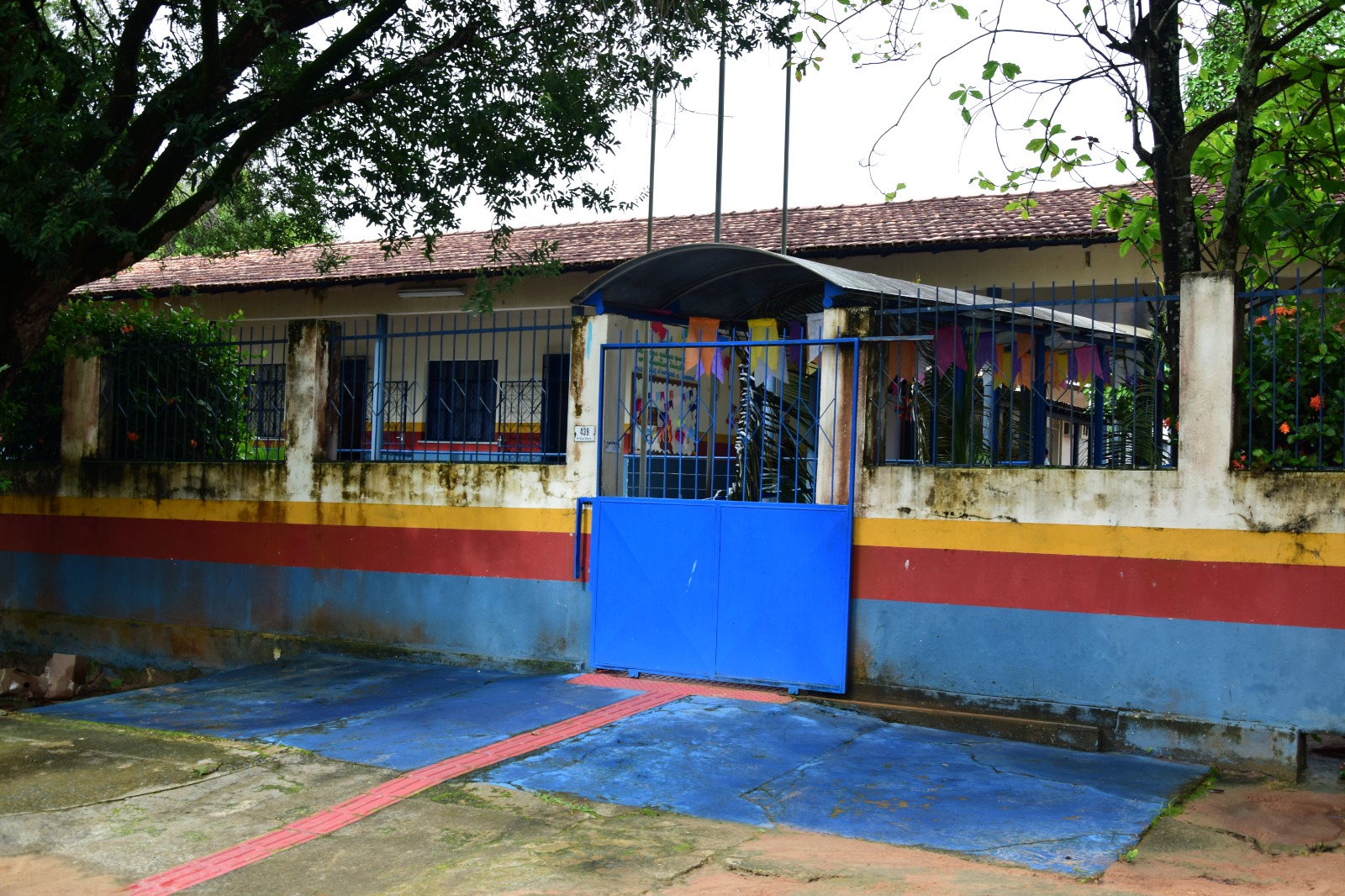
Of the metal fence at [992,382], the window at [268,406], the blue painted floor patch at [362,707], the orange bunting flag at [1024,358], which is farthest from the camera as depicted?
the window at [268,406]

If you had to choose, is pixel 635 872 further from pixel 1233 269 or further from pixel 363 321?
pixel 363 321

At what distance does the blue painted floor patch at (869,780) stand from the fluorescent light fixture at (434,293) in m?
10.0

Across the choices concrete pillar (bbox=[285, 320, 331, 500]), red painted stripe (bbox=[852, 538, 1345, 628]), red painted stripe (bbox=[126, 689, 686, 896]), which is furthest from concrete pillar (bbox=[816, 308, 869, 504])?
concrete pillar (bbox=[285, 320, 331, 500])

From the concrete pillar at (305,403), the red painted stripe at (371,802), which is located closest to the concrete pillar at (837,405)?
the red painted stripe at (371,802)

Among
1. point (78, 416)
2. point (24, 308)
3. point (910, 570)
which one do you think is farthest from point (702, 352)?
point (78, 416)

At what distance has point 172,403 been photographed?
10359 mm

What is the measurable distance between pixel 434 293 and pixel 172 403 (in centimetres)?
616

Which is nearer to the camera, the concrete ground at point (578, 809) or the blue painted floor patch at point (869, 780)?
the concrete ground at point (578, 809)

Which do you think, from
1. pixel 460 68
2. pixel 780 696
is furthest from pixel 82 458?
pixel 780 696

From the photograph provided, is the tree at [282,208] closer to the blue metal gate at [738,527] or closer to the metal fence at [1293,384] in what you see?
the blue metal gate at [738,527]

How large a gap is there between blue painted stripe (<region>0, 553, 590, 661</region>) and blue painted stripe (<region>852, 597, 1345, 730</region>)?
87.1 inches

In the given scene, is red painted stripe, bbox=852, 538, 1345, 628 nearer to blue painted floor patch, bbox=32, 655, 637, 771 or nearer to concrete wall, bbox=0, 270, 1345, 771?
concrete wall, bbox=0, 270, 1345, 771

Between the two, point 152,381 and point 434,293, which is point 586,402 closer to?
point 152,381

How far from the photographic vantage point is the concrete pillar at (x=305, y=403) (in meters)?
9.37
